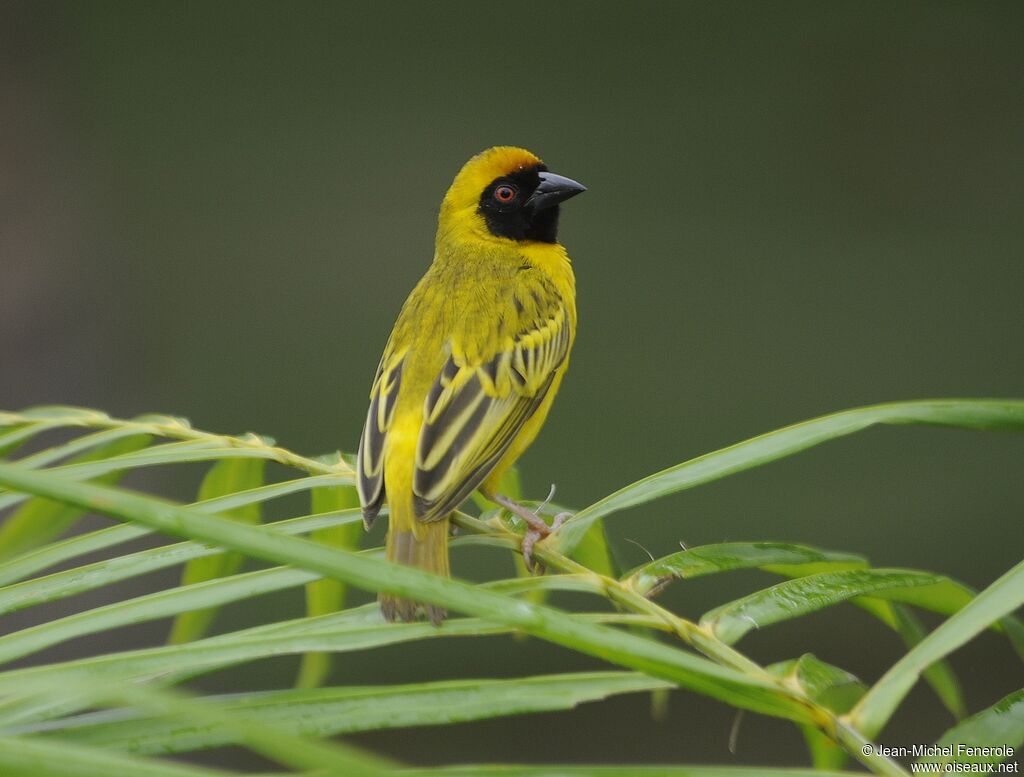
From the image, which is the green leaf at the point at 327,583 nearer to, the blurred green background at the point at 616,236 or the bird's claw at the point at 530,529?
the bird's claw at the point at 530,529

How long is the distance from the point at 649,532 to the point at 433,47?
7.41 feet

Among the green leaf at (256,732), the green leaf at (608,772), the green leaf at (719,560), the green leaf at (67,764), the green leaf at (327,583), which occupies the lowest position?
the green leaf at (327,583)

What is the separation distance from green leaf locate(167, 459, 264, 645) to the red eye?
1506 mm

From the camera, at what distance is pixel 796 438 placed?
131 centimetres

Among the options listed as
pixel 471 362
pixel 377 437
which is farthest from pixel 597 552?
pixel 471 362

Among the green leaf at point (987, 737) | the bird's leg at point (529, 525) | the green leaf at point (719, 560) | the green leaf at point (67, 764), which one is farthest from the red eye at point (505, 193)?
the green leaf at point (67, 764)

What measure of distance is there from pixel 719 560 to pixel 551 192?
6.31ft

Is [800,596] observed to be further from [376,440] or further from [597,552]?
[376,440]

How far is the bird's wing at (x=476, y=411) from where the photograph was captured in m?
1.84

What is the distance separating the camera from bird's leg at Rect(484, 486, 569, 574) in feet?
5.06

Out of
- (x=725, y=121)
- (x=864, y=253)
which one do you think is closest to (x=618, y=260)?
(x=725, y=121)

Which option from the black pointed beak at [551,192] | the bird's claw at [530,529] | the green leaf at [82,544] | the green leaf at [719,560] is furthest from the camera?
the black pointed beak at [551,192]

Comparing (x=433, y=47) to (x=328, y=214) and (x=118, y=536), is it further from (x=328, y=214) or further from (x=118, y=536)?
(x=118, y=536)

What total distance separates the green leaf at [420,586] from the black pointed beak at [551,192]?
221cm
